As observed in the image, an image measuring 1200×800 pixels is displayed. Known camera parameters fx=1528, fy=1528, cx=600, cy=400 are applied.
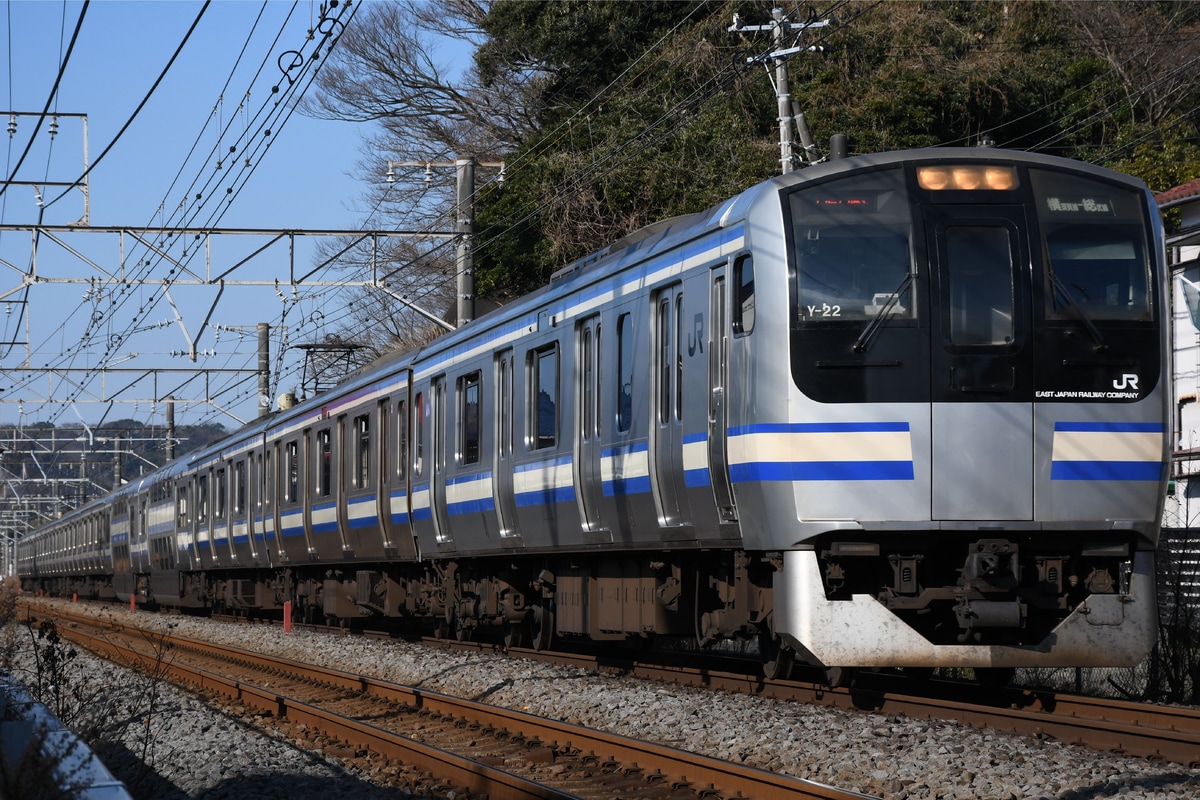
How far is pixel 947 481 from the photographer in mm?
8281

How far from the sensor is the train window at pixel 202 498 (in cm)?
2703

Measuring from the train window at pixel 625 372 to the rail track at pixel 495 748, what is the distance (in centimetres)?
224

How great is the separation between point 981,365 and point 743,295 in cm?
142

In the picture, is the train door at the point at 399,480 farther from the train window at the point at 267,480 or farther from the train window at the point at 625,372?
the train window at the point at 267,480

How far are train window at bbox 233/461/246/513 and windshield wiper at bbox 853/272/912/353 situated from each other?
17182 mm

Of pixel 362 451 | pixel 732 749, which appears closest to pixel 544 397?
pixel 732 749

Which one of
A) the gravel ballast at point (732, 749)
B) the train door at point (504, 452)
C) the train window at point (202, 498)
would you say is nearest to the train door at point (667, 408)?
the gravel ballast at point (732, 749)

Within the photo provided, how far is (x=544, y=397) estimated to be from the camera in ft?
40.5

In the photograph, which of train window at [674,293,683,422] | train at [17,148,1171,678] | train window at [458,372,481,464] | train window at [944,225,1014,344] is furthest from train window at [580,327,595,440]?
train window at [944,225,1014,344]

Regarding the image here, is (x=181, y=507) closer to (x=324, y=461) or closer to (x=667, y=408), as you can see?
(x=324, y=461)

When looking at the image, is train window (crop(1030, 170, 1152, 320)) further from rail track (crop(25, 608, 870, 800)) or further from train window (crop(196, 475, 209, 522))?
train window (crop(196, 475, 209, 522))

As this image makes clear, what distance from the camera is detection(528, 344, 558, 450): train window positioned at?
39.7 ft

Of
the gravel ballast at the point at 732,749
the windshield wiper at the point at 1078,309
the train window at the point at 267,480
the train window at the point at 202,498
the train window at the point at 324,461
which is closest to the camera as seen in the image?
the gravel ballast at the point at 732,749

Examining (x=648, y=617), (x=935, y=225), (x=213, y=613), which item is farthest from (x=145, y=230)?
(x=935, y=225)
